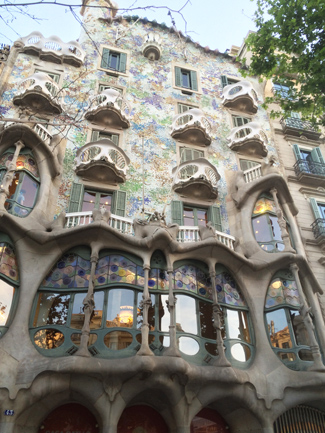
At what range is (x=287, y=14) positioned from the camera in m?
13.8

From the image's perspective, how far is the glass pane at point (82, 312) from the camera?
11.1 meters

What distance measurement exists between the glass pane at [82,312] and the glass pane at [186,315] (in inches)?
102

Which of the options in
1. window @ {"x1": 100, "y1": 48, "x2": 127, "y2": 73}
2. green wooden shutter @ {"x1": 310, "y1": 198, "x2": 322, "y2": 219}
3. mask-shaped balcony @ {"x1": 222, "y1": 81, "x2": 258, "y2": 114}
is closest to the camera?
green wooden shutter @ {"x1": 310, "y1": 198, "x2": 322, "y2": 219}

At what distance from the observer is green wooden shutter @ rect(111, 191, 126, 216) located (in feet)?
48.0

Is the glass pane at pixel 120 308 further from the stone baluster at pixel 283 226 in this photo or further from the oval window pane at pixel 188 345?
the stone baluster at pixel 283 226

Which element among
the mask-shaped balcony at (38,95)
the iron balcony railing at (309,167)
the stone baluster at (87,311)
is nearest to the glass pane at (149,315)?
the stone baluster at (87,311)

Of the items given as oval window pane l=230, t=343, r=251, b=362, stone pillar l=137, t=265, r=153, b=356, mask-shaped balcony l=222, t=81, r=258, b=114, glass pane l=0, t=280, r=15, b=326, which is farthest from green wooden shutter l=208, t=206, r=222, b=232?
glass pane l=0, t=280, r=15, b=326

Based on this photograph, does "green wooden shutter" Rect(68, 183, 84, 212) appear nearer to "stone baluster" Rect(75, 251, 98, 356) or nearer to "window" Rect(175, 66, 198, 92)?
"stone baluster" Rect(75, 251, 98, 356)

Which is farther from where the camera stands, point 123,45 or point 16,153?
point 123,45

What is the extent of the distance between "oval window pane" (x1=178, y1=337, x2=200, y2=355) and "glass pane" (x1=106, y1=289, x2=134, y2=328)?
174 centimetres

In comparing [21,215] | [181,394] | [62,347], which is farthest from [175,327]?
[21,215]

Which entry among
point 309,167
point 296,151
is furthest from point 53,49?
point 309,167

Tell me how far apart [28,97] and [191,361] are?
1304 centimetres

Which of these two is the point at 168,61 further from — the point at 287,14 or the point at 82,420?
the point at 82,420
